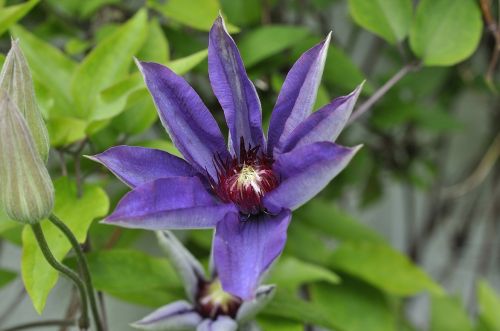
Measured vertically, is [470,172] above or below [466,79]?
below

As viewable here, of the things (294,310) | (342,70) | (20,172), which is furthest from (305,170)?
(342,70)

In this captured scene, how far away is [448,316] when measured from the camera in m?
1.04

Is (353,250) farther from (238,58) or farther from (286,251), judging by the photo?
(238,58)

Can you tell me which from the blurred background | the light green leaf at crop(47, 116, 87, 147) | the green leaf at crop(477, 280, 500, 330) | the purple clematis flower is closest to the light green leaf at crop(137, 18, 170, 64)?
the blurred background

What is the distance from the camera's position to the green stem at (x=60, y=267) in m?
0.48

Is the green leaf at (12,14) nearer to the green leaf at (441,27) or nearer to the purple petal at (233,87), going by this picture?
the purple petal at (233,87)

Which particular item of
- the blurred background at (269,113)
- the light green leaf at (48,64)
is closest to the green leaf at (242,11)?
the blurred background at (269,113)

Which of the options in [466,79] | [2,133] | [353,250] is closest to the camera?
[2,133]

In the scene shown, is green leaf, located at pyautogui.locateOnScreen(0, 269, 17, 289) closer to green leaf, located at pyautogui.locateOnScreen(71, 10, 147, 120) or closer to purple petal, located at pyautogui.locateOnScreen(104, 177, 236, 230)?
green leaf, located at pyautogui.locateOnScreen(71, 10, 147, 120)

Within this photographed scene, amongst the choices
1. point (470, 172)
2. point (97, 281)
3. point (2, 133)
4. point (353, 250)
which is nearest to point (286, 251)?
point (353, 250)

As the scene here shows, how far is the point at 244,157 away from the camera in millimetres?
540

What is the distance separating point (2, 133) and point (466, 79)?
32.7 inches

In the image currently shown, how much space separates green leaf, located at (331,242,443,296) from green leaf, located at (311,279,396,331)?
0.05ft

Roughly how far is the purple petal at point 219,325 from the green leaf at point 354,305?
0.21m
